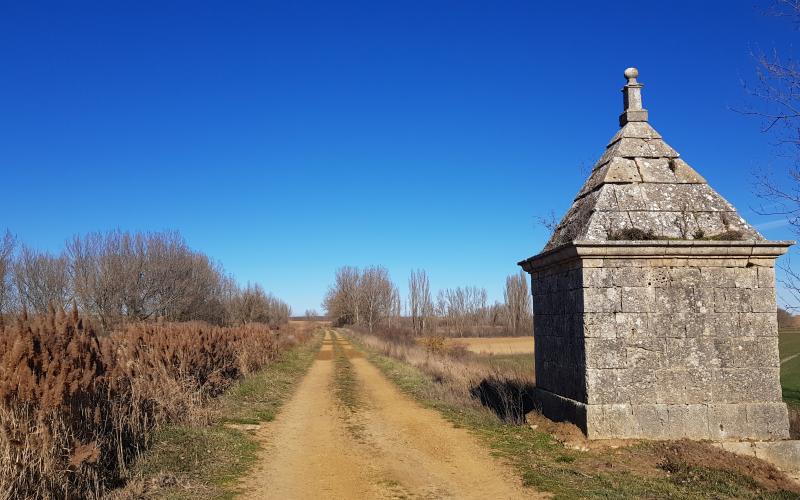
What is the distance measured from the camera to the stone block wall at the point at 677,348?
6996mm

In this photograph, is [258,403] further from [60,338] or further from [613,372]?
[613,372]

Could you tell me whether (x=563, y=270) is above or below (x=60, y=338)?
above

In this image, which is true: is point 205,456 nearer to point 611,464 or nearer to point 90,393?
point 90,393

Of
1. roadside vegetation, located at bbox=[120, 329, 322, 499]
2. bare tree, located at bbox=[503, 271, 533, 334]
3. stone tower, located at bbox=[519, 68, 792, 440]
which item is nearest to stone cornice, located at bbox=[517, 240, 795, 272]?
stone tower, located at bbox=[519, 68, 792, 440]

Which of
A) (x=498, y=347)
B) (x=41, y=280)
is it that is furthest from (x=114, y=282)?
(x=498, y=347)

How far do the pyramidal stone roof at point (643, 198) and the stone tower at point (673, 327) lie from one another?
0.09ft

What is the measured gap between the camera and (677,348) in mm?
7141

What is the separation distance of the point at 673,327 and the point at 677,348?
0.88ft

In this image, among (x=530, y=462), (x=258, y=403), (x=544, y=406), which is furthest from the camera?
(x=258, y=403)

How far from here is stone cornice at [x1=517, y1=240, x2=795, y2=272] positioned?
7074 millimetres

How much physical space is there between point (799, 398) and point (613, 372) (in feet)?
53.4

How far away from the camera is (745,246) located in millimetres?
7137

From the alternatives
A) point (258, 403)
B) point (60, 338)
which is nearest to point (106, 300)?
point (258, 403)

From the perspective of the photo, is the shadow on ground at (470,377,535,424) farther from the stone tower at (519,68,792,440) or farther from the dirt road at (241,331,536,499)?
the stone tower at (519,68,792,440)
